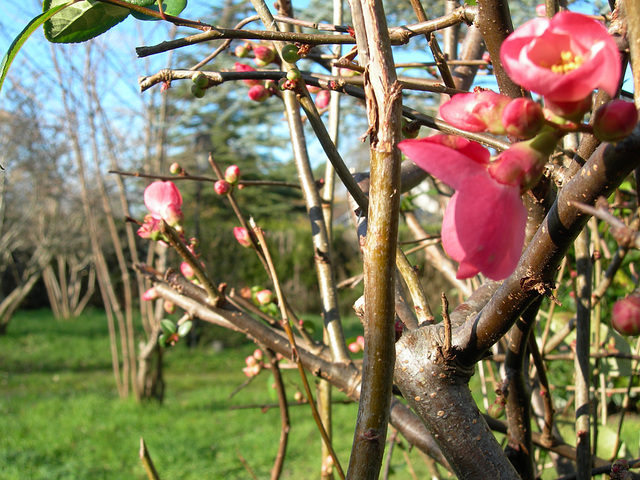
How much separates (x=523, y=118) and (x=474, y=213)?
70 mm

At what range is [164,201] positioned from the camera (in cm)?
104

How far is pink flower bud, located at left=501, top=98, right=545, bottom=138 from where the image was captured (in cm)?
34

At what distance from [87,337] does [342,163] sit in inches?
351

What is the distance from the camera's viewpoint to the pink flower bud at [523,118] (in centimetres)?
34

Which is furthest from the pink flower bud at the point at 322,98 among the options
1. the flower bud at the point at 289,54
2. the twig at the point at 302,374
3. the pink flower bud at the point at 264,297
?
the flower bud at the point at 289,54

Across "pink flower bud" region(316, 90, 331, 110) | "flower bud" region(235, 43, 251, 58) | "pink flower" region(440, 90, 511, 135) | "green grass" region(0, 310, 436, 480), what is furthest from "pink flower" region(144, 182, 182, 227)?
"green grass" region(0, 310, 436, 480)

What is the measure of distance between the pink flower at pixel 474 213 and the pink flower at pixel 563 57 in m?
0.06

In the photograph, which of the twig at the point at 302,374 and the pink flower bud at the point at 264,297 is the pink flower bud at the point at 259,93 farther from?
the pink flower bud at the point at 264,297

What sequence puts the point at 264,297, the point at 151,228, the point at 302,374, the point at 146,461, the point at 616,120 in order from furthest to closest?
the point at 264,297, the point at 151,228, the point at 146,461, the point at 302,374, the point at 616,120

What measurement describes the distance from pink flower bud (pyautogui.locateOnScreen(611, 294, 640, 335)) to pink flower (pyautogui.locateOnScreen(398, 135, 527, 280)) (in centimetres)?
9

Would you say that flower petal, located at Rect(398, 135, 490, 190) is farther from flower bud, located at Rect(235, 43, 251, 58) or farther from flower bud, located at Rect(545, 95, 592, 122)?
flower bud, located at Rect(235, 43, 251, 58)

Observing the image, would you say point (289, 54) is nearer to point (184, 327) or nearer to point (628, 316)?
point (628, 316)

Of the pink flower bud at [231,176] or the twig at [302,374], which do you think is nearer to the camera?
the twig at [302,374]

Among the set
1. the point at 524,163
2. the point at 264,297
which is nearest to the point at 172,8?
the point at 524,163
